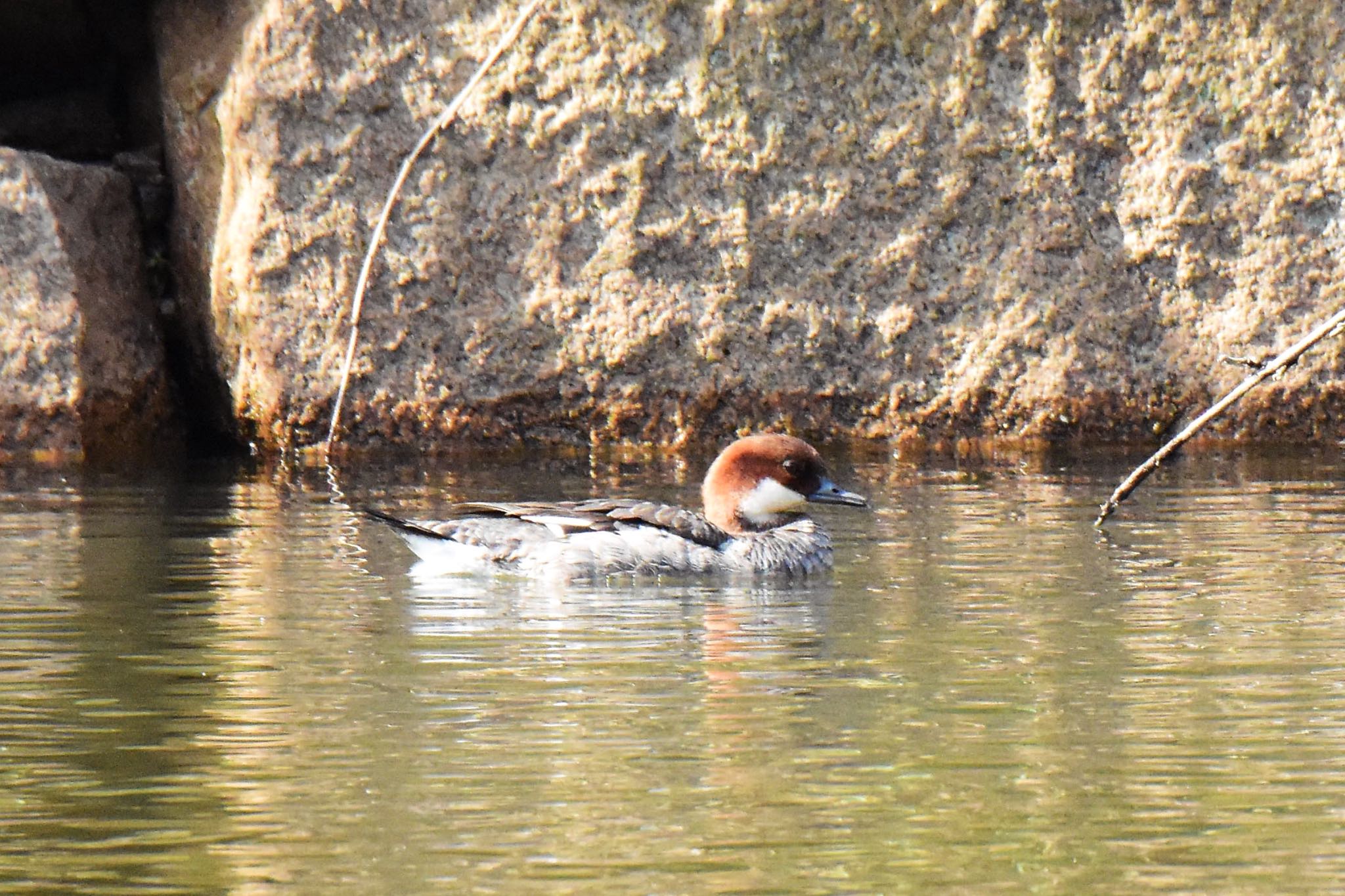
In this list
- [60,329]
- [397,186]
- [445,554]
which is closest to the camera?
[445,554]

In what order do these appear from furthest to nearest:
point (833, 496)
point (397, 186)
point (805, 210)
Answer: point (805, 210) < point (397, 186) < point (833, 496)

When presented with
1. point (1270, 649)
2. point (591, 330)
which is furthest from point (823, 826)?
point (591, 330)

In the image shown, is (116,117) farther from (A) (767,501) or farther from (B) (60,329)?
(A) (767,501)

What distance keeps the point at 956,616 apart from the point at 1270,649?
0.88 metres

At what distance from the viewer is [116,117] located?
11.4 m

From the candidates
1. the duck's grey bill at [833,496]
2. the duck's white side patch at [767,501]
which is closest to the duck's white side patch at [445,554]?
the duck's white side patch at [767,501]

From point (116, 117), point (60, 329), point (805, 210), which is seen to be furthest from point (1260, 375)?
point (116, 117)

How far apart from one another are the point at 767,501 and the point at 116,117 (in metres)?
5.16

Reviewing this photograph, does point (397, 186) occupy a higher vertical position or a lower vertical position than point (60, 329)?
higher

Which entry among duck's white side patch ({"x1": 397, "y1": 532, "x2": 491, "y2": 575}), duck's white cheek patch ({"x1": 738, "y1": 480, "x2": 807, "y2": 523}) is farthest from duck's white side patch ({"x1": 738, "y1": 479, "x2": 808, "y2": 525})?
duck's white side patch ({"x1": 397, "y1": 532, "x2": 491, "y2": 575})

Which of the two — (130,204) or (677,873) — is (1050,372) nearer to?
(130,204)

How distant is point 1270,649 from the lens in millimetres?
5254

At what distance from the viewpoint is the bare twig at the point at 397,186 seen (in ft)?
31.2

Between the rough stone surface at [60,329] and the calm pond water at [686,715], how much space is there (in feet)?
7.36
